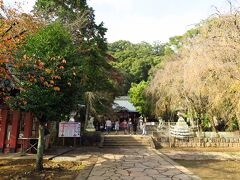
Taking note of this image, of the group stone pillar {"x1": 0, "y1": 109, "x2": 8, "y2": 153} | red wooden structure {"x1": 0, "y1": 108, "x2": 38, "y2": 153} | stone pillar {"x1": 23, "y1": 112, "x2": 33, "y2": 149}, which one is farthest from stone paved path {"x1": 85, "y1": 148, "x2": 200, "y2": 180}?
stone pillar {"x1": 0, "y1": 109, "x2": 8, "y2": 153}

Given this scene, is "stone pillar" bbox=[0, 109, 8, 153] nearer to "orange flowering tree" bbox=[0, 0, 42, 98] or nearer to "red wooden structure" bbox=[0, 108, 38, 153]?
"red wooden structure" bbox=[0, 108, 38, 153]

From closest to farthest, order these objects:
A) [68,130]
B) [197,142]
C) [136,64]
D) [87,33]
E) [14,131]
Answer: [14,131] → [68,130] → [197,142] → [87,33] → [136,64]

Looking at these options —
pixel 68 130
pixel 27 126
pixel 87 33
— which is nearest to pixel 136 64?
pixel 87 33

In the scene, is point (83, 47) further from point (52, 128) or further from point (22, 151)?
point (22, 151)

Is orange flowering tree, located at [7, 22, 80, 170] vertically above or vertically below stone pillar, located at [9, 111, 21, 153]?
above

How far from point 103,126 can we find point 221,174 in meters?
20.6

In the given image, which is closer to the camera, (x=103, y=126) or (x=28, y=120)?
(x=28, y=120)

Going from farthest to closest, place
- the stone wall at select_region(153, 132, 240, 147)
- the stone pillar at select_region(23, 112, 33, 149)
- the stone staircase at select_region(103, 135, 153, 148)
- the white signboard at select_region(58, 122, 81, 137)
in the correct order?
the stone wall at select_region(153, 132, 240, 147) < the stone staircase at select_region(103, 135, 153, 148) < the white signboard at select_region(58, 122, 81, 137) < the stone pillar at select_region(23, 112, 33, 149)

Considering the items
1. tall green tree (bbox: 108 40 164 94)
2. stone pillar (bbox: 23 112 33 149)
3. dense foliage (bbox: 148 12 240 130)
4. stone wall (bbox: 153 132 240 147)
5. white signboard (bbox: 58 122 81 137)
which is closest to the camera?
dense foliage (bbox: 148 12 240 130)

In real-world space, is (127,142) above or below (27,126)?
below

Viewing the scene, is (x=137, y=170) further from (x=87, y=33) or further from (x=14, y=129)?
(x=87, y=33)

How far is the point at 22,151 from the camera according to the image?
41.8ft

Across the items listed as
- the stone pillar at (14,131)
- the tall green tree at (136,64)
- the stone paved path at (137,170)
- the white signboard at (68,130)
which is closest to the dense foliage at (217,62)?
the stone paved path at (137,170)

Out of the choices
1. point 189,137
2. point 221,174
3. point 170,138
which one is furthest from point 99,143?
point 221,174
